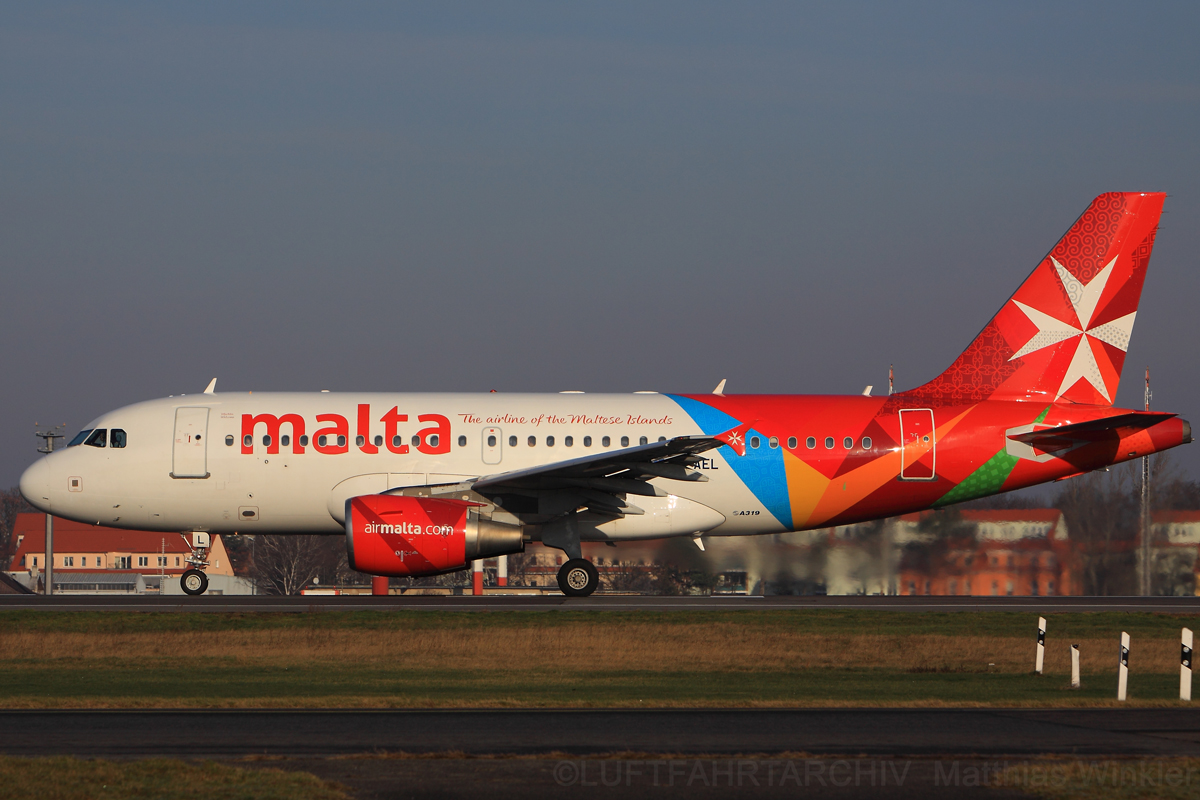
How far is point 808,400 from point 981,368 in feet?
12.9

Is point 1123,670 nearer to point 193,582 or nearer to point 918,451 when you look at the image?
point 918,451

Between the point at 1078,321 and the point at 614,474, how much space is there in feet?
35.6

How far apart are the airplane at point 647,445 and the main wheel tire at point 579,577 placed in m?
0.04

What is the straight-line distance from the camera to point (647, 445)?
83.7 feet

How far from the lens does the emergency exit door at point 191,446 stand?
2612 centimetres

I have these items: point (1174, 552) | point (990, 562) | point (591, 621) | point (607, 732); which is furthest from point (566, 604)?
point (1174, 552)

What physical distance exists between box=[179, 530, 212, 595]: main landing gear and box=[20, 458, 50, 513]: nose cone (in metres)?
3.03

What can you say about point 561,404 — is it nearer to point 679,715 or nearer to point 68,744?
point 679,715

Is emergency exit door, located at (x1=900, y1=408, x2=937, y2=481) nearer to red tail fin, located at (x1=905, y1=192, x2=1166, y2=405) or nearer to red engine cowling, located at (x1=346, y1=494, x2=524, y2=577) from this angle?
red tail fin, located at (x1=905, y1=192, x2=1166, y2=405)

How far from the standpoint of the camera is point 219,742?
426 inches

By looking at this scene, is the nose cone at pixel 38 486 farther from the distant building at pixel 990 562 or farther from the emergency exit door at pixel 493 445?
the distant building at pixel 990 562

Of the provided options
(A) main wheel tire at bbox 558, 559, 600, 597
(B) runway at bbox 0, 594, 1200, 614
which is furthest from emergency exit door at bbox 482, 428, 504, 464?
(B) runway at bbox 0, 594, 1200, 614

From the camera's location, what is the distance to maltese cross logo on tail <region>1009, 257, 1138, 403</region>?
27.3 meters

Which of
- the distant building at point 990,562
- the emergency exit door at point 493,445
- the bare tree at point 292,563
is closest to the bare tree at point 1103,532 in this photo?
the distant building at point 990,562
